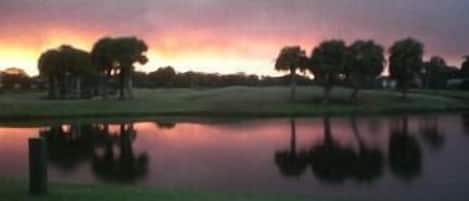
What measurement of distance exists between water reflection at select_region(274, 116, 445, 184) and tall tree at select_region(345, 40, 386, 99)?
4679 cm

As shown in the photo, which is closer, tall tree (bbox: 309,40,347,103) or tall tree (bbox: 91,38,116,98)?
tall tree (bbox: 91,38,116,98)

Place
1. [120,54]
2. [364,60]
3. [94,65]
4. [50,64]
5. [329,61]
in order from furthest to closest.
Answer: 1. [50,64]
2. [94,65]
3. [364,60]
4. [329,61]
5. [120,54]

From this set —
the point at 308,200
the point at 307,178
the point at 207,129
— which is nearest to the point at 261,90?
the point at 207,129

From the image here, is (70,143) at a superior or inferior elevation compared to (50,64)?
inferior

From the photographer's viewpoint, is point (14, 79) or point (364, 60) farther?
point (14, 79)

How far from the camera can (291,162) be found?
30.3m

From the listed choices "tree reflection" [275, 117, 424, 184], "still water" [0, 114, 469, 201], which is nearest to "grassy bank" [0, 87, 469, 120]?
"still water" [0, 114, 469, 201]

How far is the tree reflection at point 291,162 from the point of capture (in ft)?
90.0

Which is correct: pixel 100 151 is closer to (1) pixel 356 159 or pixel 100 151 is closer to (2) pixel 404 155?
(1) pixel 356 159

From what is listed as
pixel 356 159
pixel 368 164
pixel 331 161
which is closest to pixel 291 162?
pixel 331 161

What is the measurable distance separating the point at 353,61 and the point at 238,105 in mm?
18633

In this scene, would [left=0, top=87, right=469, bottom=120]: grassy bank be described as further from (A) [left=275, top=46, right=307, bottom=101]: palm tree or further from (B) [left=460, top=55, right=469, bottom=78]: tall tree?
(B) [left=460, top=55, right=469, bottom=78]: tall tree

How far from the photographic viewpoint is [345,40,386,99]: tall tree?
9094 centimetres

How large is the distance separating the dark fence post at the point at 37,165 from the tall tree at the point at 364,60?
264 ft
